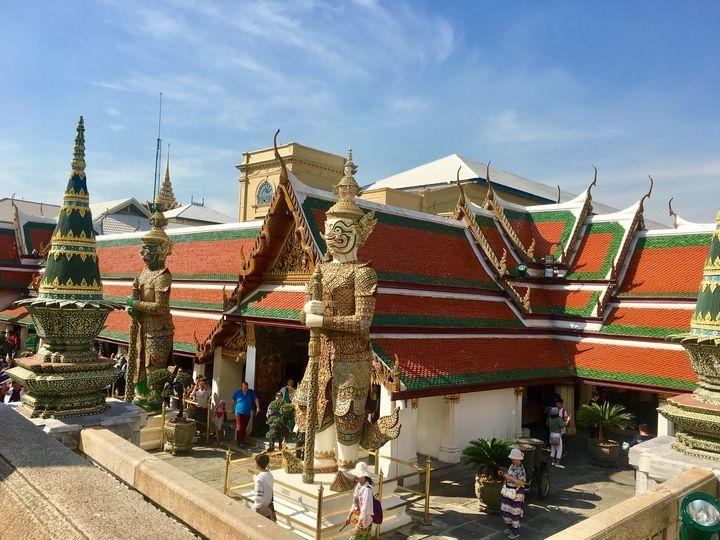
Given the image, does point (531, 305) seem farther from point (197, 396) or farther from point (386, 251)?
point (197, 396)

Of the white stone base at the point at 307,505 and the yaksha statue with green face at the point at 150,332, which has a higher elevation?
the yaksha statue with green face at the point at 150,332

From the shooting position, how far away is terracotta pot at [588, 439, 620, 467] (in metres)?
13.5

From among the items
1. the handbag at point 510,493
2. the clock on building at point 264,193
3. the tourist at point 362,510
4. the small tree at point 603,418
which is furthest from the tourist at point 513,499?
the clock on building at point 264,193

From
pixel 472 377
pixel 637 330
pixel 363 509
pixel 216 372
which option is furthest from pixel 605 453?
pixel 216 372

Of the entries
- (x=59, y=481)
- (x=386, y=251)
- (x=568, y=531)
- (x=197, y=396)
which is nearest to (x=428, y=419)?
(x=386, y=251)

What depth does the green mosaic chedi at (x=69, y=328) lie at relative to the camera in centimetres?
588

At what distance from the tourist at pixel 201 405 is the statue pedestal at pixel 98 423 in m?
7.82

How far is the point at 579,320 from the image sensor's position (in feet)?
56.6

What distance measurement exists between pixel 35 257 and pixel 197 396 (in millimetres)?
19446

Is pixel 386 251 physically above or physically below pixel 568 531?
above

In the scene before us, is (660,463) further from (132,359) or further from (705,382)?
(132,359)

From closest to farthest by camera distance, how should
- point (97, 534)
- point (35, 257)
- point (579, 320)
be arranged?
1. point (97, 534)
2. point (579, 320)
3. point (35, 257)

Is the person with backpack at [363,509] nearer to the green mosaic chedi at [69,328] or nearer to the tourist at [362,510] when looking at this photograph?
the tourist at [362,510]

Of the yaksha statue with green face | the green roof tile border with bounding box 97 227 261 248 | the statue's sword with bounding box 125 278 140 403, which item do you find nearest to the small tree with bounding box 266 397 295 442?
the yaksha statue with green face
